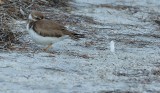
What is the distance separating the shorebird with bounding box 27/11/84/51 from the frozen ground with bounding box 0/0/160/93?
20cm

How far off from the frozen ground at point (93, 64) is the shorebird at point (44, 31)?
0.66ft

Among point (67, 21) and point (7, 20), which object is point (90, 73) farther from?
point (67, 21)

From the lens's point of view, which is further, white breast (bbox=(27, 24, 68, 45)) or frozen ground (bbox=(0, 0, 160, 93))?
white breast (bbox=(27, 24, 68, 45))

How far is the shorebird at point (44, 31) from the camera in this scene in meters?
8.44

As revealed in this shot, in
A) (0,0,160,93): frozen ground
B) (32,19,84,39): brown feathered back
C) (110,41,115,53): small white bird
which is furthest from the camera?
(110,41,115,53): small white bird

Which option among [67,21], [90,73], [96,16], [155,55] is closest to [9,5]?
[67,21]

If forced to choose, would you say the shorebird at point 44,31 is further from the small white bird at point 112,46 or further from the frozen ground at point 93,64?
the small white bird at point 112,46

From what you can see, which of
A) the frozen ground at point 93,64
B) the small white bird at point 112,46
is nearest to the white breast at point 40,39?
the frozen ground at point 93,64

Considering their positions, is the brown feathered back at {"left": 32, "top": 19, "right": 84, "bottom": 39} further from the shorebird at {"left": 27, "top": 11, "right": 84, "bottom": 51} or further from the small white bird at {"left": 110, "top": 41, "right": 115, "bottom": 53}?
the small white bird at {"left": 110, "top": 41, "right": 115, "bottom": 53}

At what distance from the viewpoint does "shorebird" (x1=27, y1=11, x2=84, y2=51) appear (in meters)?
8.44

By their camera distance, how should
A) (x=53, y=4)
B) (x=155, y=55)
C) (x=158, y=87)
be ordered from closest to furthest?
1. (x=158, y=87)
2. (x=155, y=55)
3. (x=53, y=4)

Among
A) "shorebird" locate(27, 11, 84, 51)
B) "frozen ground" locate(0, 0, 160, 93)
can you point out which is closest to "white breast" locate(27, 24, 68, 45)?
"shorebird" locate(27, 11, 84, 51)

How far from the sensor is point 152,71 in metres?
7.61

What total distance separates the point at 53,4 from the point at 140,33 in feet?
10.9
